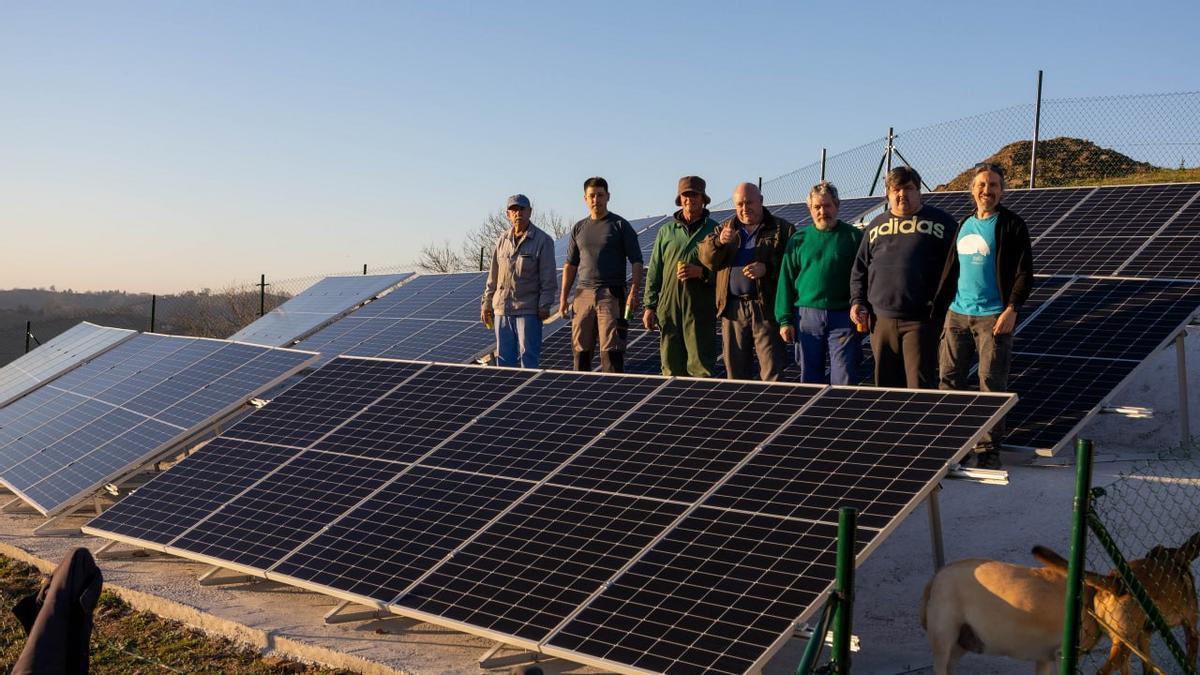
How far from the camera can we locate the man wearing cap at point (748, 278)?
9.31 metres

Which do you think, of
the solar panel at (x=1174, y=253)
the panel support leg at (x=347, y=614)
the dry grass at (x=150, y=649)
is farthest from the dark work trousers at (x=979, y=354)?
the solar panel at (x=1174, y=253)

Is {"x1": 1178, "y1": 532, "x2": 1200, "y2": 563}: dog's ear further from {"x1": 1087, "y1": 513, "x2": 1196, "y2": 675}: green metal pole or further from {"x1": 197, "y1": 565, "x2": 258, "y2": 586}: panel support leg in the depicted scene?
{"x1": 197, "y1": 565, "x2": 258, "y2": 586}: panel support leg

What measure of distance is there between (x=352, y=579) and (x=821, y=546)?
2759 millimetres

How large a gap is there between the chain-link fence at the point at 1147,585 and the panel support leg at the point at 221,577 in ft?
17.2

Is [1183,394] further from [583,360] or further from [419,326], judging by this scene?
[419,326]

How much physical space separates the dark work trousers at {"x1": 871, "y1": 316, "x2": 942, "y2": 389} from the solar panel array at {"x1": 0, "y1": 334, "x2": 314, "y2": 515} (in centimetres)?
580

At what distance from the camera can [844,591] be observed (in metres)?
4.40

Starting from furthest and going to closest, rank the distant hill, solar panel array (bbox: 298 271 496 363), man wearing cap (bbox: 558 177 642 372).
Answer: the distant hill → solar panel array (bbox: 298 271 496 363) → man wearing cap (bbox: 558 177 642 372)

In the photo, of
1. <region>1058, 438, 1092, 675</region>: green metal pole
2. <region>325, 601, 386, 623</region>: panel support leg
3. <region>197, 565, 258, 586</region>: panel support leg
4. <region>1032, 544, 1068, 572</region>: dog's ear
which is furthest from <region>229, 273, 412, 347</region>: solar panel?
<region>1058, 438, 1092, 675</region>: green metal pole

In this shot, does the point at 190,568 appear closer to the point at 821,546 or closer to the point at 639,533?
the point at 639,533

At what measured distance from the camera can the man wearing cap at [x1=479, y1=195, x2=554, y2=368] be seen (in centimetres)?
1118

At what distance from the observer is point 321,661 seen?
22.2ft

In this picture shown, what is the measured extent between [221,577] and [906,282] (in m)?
4.93

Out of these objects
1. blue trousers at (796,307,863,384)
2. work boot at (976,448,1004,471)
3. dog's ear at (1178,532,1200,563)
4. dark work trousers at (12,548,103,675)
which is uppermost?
blue trousers at (796,307,863,384)
